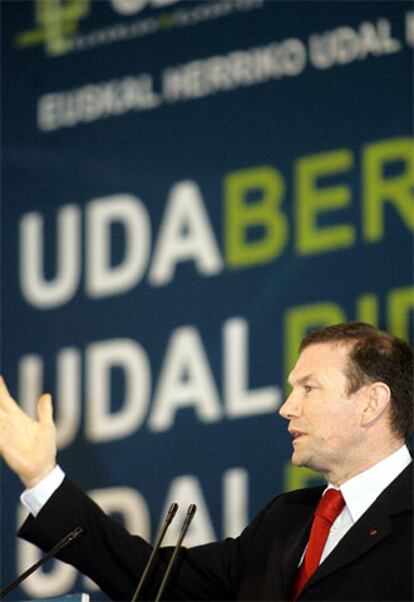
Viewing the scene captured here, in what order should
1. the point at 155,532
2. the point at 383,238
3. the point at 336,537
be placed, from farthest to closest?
1. the point at 155,532
2. the point at 383,238
3. the point at 336,537

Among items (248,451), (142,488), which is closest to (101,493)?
(142,488)

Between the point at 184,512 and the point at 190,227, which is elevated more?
the point at 190,227

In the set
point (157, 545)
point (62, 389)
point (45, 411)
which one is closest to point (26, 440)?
point (45, 411)

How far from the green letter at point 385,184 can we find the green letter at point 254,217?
326 mm

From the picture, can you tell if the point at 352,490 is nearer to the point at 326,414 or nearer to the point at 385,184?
the point at 326,414

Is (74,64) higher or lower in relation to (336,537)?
higher

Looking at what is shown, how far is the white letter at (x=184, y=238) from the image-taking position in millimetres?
5383

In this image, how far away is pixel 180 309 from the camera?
5426mm

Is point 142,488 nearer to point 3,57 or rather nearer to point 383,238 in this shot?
point 383,238

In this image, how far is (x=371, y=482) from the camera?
3842 millimetres

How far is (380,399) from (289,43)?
186 centimetres

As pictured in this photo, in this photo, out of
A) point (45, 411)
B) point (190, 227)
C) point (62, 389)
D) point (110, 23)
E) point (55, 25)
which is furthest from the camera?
point (55, 25)

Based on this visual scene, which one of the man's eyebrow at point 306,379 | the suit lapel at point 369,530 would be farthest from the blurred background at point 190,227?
the suit lapel at point 369,530

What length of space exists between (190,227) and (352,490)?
5.98ft
